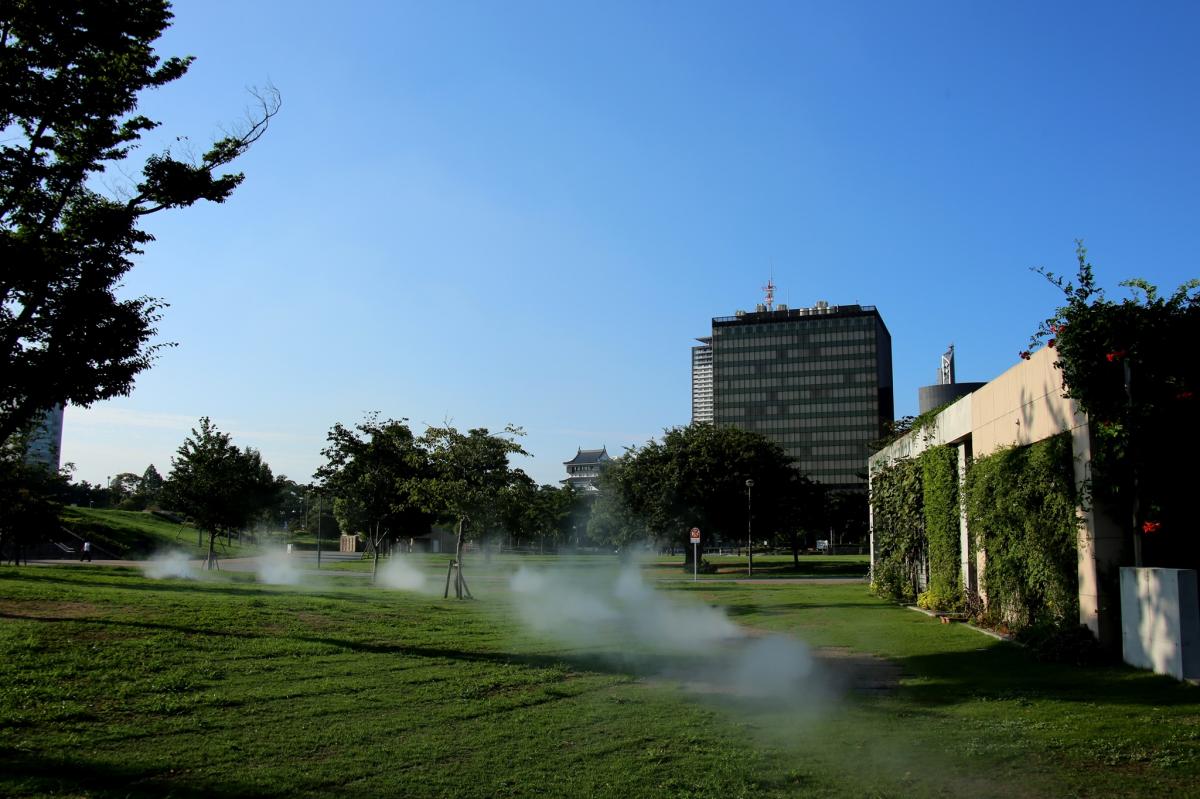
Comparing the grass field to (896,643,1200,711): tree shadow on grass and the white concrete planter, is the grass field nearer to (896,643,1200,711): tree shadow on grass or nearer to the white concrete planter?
(896,643,1200,711): tree shadow on grass

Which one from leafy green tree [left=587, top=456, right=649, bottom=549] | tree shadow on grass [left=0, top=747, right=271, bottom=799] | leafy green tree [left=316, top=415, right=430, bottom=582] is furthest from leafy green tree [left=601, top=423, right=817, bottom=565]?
tree shadow on grass [left=0, top=747, right=271, bottom=799]

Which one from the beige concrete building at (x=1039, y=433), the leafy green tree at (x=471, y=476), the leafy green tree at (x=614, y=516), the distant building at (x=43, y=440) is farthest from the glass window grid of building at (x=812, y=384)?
the beige concrete building at (x=1039, y=433)

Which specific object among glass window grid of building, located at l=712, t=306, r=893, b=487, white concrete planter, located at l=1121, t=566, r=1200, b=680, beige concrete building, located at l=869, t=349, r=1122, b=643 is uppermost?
glass window grid of building, located at l=712, t=306, r=893, b=487

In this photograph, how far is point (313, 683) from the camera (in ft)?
33.8

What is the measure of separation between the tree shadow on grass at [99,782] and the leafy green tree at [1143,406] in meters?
11.2

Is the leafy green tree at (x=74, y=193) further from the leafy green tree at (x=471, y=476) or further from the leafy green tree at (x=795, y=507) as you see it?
the leafy green tree at (x=795, y=507)

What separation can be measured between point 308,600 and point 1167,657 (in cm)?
1717

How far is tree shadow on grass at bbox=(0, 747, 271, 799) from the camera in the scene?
19.5 ft

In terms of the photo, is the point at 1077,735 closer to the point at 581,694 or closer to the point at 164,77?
the point at 581,694

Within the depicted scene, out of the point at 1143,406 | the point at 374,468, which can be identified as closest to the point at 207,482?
the point at 374,468

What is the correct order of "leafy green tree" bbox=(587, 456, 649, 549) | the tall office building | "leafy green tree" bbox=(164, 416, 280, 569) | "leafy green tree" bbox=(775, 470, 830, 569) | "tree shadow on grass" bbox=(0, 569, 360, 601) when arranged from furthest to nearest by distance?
1. the tall office building
2. "leafy green tree" bbox=(775, 470, 830, 569)
3. "leafy green tree" bbox=(587, 456, 649, 549)
4. "leafy green tree" bbox=(164, 416, 280, 569)
5. "tree shadow on grass" bbox=(0, 569, 360, 601)

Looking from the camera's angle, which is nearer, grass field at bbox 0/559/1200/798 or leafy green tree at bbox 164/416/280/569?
grass field at bbox 0/559/1200/798

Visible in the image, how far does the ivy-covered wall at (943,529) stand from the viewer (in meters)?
20.1

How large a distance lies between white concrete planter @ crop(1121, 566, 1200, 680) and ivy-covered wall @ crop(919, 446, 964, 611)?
338 inches
